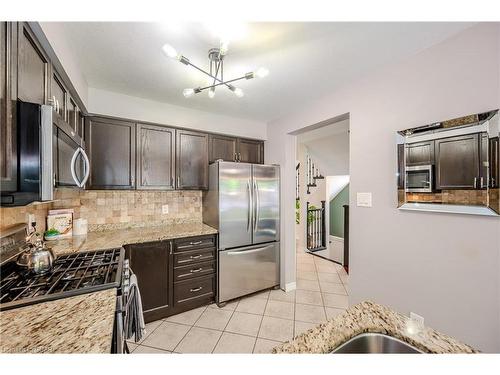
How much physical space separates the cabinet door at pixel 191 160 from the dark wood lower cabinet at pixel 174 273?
753mm

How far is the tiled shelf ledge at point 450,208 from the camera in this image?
1265 mm

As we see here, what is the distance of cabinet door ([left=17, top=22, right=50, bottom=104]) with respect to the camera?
0.93 m

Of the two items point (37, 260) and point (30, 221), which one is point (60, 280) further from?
point (30, 221)

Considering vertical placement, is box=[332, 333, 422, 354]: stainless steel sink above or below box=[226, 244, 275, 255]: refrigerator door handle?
above

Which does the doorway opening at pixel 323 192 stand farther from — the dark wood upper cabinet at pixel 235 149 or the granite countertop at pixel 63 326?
the granite countertop at pixel 63 326

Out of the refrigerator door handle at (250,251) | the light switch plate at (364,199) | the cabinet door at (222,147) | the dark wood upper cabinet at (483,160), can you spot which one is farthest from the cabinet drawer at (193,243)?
the dark wood upper cabinet at (483,160)

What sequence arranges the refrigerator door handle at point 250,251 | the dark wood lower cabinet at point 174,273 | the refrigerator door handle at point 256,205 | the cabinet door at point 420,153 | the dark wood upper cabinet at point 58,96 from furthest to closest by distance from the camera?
1. the refrigerator door handle at point 256,205
2. the refrigerator door handle at point 250,251
3. the dark wood lower cabinet at point 174,273
4. the cabinet door at point 420,153
5. the dark wood upper cabinet at point 58,96

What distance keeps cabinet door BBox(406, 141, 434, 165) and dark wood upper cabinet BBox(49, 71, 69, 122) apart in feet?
8.08

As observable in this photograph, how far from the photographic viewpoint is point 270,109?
2742 mm

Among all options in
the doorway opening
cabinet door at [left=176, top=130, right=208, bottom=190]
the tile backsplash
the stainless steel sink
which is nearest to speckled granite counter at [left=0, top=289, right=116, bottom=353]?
the stainless steel sink

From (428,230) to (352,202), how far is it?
0.63 m

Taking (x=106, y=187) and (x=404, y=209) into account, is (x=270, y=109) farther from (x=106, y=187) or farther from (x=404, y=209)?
(x=106, y=187)

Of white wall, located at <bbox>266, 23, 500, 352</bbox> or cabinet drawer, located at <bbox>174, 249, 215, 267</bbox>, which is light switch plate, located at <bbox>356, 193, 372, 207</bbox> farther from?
cabinet drawer, located at <bbox>174, 249, 215, 267</bbox>
